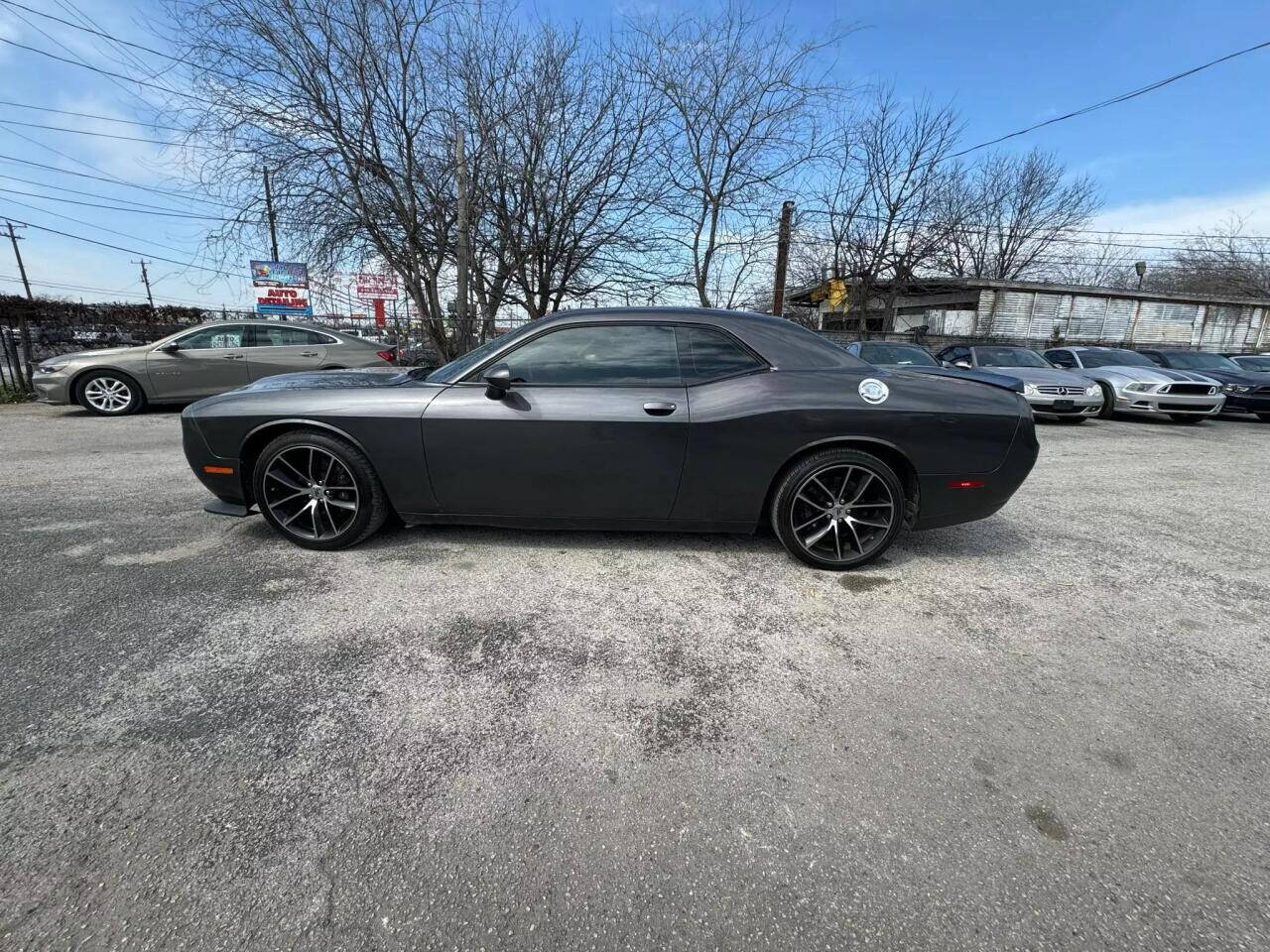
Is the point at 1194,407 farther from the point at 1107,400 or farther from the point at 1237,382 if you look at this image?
the point at 1237,382

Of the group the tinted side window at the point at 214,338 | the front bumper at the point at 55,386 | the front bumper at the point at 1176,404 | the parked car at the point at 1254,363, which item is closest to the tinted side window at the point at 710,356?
the tinted side window at the point at 214,338

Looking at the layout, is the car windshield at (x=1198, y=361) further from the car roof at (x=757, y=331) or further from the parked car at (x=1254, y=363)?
the car roof at (x=757, y=331)

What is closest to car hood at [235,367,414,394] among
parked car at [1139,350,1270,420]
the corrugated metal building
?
parked car at [1139,350,1270,420]

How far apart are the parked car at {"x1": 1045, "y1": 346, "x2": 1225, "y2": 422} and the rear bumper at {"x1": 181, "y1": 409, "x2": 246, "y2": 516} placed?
41.9 feet

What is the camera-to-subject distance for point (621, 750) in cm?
174

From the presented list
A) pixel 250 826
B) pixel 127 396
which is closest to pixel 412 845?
pixel 250 826

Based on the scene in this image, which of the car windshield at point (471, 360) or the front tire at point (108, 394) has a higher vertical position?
the car windshield at point (471, 360)

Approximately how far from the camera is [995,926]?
4.04 ft

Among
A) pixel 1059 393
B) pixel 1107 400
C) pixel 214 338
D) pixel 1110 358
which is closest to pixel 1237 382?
pixel 1110 358

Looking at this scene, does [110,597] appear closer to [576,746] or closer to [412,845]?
[412,845]

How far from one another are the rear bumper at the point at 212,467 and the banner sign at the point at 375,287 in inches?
480

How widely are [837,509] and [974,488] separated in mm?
809

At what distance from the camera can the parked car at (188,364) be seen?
7801mm

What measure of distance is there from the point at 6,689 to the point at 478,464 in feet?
6.39
